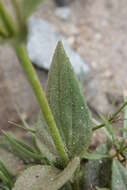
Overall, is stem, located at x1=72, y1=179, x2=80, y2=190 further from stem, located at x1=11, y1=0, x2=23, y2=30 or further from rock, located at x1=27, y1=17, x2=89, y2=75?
rock, located at x1=27, y1=17, x2=89, y2=75

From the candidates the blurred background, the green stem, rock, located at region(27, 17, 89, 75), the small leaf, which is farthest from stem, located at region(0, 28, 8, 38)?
rock, located at region(27, 17, 89, 75)

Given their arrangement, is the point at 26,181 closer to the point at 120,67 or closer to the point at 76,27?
the point at 120,67

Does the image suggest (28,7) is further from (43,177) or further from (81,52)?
Result: (81,52)

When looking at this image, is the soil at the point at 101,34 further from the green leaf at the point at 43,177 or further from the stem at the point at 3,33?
the stem at the point at 3,33

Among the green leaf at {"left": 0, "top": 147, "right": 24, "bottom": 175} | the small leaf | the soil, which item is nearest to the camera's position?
the small leaf

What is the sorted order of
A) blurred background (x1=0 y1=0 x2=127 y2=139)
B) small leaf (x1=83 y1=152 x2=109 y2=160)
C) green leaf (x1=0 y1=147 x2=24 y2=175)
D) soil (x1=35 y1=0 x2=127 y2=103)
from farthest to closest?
soil (x1=35 y1=0 x2=127 y2=103)
blurred background (x1=0 y1=0 x2=127 y2=139)
green leaf (x1=0 y1=147 x2=24 y2=175)
small leaf (x1=83 y1=152 x2=109 y2=160)

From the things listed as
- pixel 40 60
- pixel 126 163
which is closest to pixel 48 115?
pixel 126 163

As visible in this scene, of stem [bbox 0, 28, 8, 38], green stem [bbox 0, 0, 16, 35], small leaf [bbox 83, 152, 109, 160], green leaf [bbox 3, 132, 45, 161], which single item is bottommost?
small leaf [bbox 83, 152, 109, 160]
